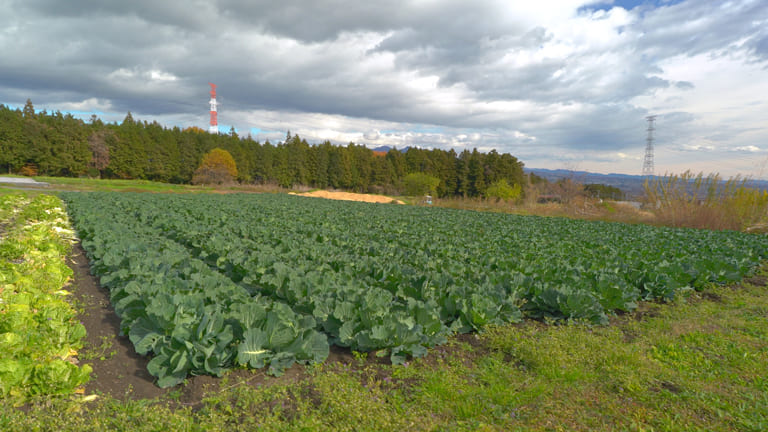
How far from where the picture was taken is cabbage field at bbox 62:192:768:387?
11.5ft

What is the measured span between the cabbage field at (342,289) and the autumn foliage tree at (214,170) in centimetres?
4486

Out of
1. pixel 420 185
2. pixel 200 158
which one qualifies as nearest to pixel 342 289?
pixel 420 185

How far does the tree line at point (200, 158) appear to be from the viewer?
4744 centimetres

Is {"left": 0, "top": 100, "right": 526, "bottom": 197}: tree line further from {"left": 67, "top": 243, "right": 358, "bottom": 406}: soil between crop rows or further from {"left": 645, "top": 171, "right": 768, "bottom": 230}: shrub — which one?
{"left": 67, "top": 243, "right": 358, "bottom": 406}: soil between crop rows

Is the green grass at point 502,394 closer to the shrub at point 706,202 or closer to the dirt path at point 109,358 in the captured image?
the dirt path at point 109,358

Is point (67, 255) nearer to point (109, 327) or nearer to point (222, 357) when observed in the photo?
point (109, 327)

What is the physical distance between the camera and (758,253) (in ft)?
33.2

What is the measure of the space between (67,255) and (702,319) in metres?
11.8

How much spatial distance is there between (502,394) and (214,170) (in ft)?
178

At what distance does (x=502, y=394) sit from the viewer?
3162 mm

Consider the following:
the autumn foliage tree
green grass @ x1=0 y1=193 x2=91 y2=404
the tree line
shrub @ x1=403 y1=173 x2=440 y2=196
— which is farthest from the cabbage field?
the autumn foliage tree

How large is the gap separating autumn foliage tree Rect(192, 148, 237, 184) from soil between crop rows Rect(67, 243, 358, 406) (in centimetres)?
5116

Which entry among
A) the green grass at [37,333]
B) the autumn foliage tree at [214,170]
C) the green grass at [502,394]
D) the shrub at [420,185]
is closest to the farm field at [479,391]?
the green grass at [502,394]

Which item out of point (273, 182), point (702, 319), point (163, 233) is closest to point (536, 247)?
point (702, 319)
